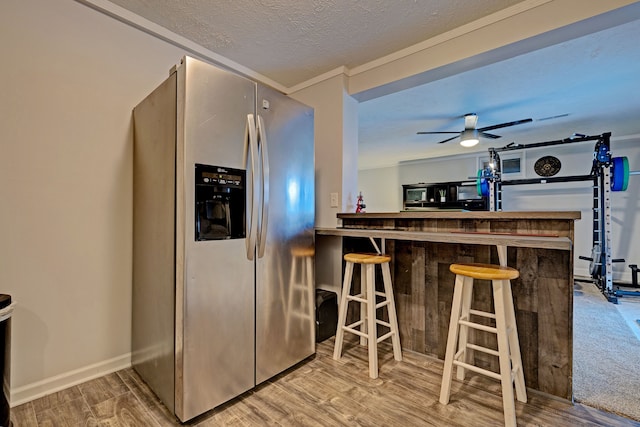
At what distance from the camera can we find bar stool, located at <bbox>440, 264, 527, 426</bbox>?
141cm

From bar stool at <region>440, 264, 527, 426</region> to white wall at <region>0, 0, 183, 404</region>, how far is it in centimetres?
210

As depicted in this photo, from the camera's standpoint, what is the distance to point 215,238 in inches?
59.6

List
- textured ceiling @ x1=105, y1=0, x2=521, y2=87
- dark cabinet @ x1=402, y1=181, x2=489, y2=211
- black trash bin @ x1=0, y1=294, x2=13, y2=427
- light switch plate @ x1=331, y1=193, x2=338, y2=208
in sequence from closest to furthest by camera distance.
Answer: black trash bin @ x1=0, y1=294, x2=13, y2=427, textured ceiling @ x1=105, y1=0, x2=521, y2=87, light switch plate @ x1=331, y1=193, x2=338, y2=208, dark cabinet @ x1=402, y1=181, x2=489, y2=211

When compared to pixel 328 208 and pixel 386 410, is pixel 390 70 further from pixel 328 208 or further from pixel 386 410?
pixel 386 410

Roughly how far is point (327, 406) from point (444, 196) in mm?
5798

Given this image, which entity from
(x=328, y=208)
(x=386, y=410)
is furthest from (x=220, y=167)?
(x=386, y=410)

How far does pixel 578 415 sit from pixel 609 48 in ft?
9.11

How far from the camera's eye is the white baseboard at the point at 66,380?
1569 mm

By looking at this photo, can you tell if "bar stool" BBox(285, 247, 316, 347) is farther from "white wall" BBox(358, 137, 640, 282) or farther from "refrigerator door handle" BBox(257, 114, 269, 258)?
"white wall" BBox(358, 137, 640, 282)

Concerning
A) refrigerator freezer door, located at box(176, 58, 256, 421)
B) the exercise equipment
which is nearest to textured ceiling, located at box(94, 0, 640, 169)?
the exercise equipment

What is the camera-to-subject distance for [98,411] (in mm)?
1505

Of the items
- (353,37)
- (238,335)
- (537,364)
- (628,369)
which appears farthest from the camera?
(353,37)

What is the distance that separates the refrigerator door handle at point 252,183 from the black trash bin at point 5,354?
109 centimetres

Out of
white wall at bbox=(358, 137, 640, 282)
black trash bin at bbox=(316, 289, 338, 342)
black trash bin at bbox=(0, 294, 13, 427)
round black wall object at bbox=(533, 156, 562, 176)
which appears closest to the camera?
black trash bin at bbox=(0, 294, 13, 427)
